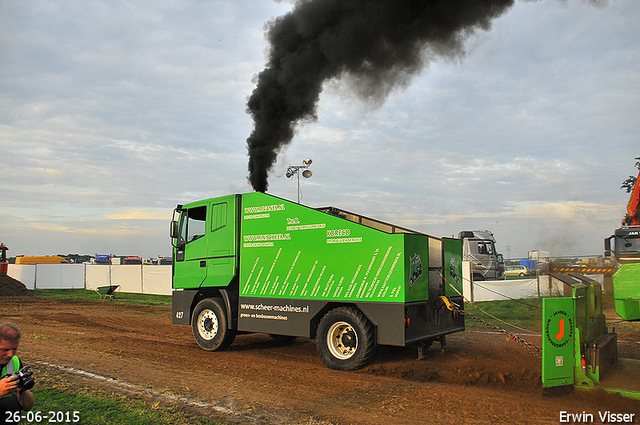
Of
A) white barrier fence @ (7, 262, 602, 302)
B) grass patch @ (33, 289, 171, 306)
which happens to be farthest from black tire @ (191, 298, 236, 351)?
white barrier fence @ (7, 262, 602, 302)

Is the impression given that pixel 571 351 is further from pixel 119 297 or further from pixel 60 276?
pixel 60 276

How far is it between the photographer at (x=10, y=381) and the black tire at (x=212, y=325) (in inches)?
240

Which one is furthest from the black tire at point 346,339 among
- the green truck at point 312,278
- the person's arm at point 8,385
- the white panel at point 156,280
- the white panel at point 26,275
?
the white panel at point 26,275

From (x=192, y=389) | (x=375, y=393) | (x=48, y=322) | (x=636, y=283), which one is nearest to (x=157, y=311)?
(x=48, y=322)

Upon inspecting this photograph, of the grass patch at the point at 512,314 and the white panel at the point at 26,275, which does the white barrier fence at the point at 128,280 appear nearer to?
Answer: the white panel at the point at 26,275

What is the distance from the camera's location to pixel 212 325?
933cm

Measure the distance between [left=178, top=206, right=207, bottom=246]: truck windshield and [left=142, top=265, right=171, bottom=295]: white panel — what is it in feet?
48.1

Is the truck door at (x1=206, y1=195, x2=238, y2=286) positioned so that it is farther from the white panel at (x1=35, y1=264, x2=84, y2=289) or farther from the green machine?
the white panel at (x1=35, y1=264, x2=84, y2=289)

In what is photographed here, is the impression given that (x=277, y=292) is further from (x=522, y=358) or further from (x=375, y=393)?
(x=522, y=358)

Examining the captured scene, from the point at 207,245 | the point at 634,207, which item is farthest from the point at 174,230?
the point at 634,207

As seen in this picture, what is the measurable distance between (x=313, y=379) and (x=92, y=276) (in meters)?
26.9

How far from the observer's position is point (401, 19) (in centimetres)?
1075

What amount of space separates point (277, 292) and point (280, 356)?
1475 millimetres

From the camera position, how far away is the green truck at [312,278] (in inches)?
278
